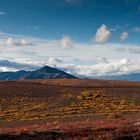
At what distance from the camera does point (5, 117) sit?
61.0 m

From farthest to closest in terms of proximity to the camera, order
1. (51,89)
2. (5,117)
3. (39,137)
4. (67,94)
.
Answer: (51,89) → (67,94) → (5,117) → (39,137)

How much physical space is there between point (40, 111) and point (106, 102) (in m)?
19.1

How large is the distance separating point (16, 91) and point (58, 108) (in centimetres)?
2766

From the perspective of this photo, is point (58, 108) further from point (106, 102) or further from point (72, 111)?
point (106, 102)

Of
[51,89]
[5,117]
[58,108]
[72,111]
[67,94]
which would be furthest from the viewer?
[51,89]

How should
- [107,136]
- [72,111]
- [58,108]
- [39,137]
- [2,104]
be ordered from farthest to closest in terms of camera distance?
[2,104]
[58,108]
[72,111]
[39,137]
[107,136]

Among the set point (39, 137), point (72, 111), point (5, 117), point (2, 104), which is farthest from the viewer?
point (2, 104)

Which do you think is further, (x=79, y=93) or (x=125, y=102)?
(x=79, y=93)

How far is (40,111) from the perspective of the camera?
68.4 m

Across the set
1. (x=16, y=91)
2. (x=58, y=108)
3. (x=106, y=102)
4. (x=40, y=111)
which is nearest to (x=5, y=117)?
(x=40, y=111)

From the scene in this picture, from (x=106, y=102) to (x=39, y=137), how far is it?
5868 centimetres

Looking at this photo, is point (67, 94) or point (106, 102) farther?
point (67, 94)

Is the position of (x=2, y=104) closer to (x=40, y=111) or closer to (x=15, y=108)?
(x=15, y=108)

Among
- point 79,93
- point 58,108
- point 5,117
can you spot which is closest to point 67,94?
point 79,93
